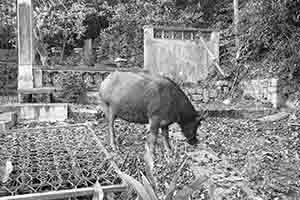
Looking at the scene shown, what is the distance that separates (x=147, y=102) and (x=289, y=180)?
1.93 metres

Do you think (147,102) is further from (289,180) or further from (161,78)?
(289,180)

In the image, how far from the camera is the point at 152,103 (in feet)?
11.1

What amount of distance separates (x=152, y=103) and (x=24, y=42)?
613 cm

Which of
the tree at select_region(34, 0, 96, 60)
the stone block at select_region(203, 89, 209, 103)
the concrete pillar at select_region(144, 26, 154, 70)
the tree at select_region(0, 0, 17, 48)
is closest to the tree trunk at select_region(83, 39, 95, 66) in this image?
the tree at select_region(34, 0, 96, 60)

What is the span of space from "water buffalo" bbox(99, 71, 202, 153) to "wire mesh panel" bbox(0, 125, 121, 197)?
1.84 feet

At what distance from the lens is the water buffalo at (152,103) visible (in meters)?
3.36

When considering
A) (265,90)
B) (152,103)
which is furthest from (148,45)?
(152,103)

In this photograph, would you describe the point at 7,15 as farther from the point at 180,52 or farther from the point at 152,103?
the point at 152,103

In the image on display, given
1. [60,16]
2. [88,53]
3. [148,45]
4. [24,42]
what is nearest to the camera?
[24,42]

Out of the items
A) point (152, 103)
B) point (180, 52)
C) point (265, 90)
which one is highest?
point (180, 52)

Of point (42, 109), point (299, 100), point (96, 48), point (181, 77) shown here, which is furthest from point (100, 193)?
point (96, 48)

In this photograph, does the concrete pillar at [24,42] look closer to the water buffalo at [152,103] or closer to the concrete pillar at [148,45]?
the concrete pillar at [148,45]

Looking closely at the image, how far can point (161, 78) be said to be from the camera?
3.53 metres

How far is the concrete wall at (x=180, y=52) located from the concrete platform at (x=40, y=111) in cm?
385
